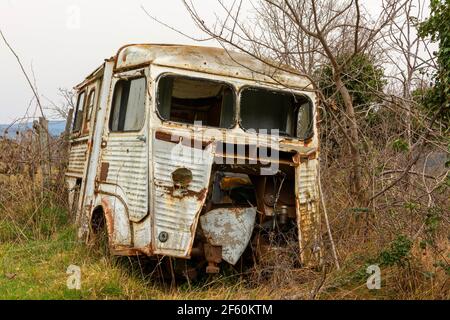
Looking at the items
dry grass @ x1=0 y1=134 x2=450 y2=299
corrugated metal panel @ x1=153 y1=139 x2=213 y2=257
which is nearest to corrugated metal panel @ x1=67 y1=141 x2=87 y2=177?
dry grass @ x1=0 y1=134 x2=450 y2=299

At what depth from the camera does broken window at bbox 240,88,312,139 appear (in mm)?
6066

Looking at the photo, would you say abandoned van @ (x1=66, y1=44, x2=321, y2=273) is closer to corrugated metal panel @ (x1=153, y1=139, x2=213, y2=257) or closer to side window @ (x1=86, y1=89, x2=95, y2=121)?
corrugated metal panel @ (x1=153, y1=139, x2=213, y2=257)

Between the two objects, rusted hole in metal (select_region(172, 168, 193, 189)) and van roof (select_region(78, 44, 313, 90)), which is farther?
van roof (select_region(78, 44, 313, 90))

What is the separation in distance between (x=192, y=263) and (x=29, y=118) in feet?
14.8

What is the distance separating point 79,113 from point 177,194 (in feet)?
12.2

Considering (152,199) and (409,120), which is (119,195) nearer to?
(152,199)

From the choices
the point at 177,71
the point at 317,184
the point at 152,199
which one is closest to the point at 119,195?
the point at 152,199

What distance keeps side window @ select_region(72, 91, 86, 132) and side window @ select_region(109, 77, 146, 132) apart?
7.04ft

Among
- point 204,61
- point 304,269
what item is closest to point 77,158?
point 204,61

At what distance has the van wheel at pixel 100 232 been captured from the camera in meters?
5.66

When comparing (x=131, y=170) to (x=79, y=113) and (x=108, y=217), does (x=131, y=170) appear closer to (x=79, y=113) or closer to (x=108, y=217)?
(x=108, y=217)

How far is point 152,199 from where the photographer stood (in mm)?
5031

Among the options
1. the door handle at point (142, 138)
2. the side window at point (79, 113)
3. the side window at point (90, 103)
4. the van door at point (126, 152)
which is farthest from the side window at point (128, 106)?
the side window at point (79, 113)

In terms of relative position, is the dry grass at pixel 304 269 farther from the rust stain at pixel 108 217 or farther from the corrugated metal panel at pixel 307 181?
the corrugated metal panel at pixel 307 181
